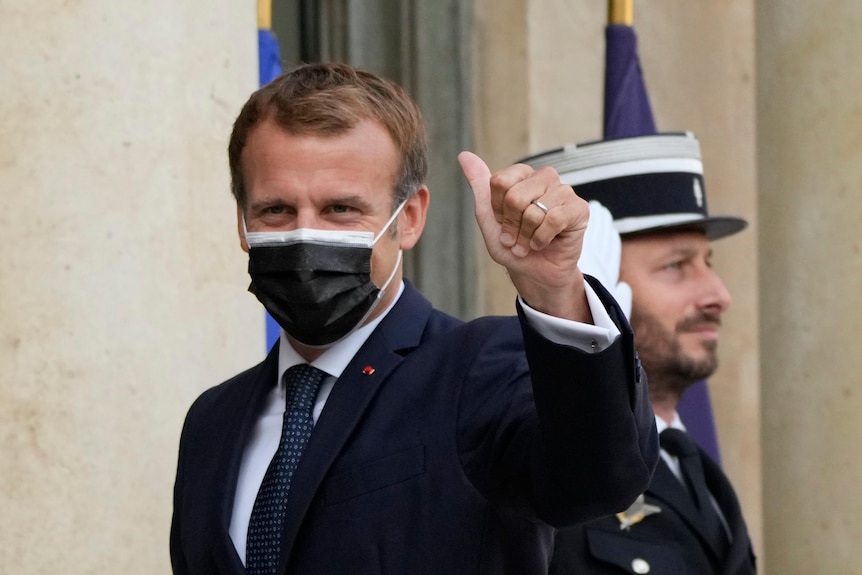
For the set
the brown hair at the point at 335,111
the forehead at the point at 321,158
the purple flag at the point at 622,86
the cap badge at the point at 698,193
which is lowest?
the cap badge at the point at 698,193

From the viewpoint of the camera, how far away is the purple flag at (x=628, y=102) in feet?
15.5

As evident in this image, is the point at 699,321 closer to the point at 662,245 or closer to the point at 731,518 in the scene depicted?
the point at 662,245

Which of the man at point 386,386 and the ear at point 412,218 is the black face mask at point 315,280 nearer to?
the man at point 386,386

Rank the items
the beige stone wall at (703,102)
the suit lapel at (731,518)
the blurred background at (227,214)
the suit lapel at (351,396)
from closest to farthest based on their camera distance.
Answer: the suit lapel at (351,396)
the suit lapel at (731,518)
the blurred background at (227,214)
the beige stone wall at (703,102)

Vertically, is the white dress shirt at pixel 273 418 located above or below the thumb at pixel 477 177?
below

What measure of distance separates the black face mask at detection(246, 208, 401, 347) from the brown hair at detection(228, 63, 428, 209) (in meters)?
0.14

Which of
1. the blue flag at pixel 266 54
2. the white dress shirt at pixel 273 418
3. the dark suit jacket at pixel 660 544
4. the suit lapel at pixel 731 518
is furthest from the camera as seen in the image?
the blue flag at pixel 266 54

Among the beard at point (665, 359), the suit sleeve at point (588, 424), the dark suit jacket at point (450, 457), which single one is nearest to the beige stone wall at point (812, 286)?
the beard at point (665, 359)

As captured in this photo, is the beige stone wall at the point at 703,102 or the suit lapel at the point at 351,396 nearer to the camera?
the suit lapel at the point at 351,396

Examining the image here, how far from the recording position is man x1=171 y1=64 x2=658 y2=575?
187 centimetres

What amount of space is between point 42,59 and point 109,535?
43.5 inches

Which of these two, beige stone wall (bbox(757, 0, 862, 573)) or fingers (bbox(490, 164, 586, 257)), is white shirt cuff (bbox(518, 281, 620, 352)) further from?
beige stone wall (bbox(757, 0, 862, 573))

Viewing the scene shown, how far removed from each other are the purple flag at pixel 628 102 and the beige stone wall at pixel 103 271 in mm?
1701

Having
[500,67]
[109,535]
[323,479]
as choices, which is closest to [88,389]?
[109,535]
